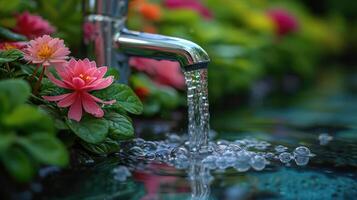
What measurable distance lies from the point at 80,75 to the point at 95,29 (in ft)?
1.59

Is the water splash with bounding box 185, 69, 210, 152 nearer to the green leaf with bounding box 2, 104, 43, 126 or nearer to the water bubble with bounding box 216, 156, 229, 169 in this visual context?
the water bubble with bounding box 216, 156, 229, 169

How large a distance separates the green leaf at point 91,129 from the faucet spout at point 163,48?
0.80 ft

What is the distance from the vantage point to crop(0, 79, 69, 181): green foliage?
0.73 metres

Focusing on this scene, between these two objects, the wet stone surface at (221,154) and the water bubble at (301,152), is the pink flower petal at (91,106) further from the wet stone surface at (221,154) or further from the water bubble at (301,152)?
the water bubble at (301,152)

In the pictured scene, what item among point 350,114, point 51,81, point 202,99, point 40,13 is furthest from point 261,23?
point 51,81

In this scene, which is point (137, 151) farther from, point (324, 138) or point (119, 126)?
point (324, 138)

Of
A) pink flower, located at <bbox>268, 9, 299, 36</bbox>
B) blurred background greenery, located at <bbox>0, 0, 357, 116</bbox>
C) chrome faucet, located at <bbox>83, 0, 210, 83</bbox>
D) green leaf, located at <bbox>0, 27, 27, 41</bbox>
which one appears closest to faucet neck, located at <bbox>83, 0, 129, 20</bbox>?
chrome faucet, located at <bbox>83, 0, 210, 83</bbox>

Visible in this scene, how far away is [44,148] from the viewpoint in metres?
0.75

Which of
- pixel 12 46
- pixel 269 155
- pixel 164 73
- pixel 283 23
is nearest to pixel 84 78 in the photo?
pixel 12 46

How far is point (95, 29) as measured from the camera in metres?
1.41

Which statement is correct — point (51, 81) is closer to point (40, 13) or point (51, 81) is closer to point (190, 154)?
point (190, 154)

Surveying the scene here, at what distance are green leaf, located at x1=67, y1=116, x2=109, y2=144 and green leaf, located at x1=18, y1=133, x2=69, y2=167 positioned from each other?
6.0 inches

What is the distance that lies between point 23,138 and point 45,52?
8.8 inches

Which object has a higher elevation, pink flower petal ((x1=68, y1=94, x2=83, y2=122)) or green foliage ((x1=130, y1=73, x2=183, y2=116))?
pink flower petal ((x1=68, y1=94, x2=83, y2=122))
